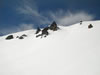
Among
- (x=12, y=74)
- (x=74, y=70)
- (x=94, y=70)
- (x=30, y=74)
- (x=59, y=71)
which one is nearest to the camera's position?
(x=94, y=70)

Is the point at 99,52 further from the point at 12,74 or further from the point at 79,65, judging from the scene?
the point at 12,74

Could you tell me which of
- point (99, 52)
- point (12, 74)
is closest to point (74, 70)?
point (99, 52)

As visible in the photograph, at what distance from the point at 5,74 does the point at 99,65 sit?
14694 mm

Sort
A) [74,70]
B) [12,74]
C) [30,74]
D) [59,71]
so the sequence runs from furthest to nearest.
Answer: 1. [12,74]
2. [30,74]
3. [59,71]
4. [74,70]

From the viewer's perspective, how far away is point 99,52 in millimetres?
12977

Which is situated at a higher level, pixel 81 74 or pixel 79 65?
pixel 79 65

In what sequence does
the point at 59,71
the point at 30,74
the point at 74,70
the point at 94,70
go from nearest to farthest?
1. the point at 94,70
2. the point at 74,70
3. the point at 59,71
4. the point at 30,74

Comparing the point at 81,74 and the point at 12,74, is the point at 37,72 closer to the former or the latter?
the point at 12,74

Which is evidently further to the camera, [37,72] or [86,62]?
[37,72]

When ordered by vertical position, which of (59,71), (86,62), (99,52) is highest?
(99,52)

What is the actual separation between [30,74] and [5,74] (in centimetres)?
462

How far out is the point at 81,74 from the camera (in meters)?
9.92

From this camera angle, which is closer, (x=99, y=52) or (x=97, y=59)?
(x=97, y=59)

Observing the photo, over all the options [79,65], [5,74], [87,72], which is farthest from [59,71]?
[5,74]
